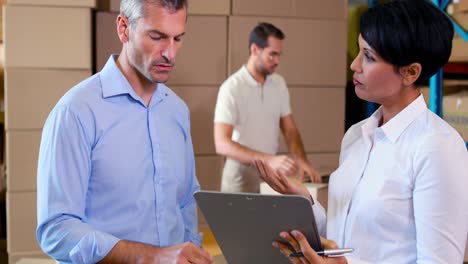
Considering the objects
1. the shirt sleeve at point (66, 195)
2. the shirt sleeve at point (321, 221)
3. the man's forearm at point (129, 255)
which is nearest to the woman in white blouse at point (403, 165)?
the shirt sleeve at point (321, 221)

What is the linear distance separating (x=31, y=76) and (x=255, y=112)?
109 cm

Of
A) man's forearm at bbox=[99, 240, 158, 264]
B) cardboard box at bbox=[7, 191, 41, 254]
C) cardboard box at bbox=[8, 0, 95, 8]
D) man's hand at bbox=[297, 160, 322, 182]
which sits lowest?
cardboard box at bbox=[7, 191, 41, 254]

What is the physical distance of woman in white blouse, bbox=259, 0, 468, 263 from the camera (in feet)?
3.35

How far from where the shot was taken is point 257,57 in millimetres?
2977

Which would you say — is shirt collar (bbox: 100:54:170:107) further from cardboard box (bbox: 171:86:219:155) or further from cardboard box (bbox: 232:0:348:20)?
cardboard box (bbox: 232:0:348:20)

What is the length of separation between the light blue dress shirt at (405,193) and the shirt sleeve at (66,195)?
18.7 inches

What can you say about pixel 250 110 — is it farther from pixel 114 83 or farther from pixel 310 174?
pixel 114 83

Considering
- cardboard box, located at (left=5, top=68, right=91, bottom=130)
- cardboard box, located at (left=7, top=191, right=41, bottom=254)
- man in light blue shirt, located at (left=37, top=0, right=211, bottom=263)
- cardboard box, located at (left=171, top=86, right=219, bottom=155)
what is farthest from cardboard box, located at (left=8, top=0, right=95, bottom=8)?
man in light blue shirt, located at (left=37, top=0, right=211, bottom=263)

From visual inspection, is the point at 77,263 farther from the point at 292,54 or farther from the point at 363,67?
the point at 292,54

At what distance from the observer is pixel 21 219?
280 cm

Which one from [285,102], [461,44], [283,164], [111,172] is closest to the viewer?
[111,172]

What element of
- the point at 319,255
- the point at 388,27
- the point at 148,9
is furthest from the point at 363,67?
the point at 148,9

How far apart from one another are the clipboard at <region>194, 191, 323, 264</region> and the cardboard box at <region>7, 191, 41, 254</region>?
6.01 ft

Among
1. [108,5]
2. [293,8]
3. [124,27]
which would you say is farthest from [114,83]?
[293,8]
